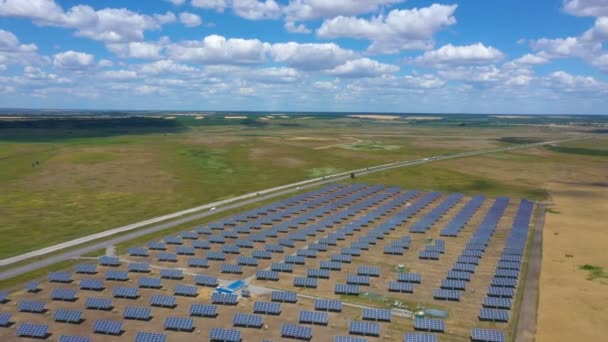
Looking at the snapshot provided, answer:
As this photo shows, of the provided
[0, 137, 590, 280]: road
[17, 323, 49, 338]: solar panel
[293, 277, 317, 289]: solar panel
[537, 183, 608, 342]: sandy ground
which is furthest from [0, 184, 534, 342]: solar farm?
[0, 137, 590, 280]: road

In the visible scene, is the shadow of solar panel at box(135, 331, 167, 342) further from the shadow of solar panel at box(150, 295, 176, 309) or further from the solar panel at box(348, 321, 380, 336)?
the solar panel at box(348, 321, 380, 336)

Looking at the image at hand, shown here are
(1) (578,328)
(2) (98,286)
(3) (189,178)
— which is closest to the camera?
(1) (578,328)

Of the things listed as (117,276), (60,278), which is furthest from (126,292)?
(60,278)

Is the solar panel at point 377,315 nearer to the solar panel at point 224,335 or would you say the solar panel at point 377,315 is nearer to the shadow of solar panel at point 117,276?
the solar panel at point 224,335

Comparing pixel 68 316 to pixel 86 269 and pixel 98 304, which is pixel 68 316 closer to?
pixel 98 304

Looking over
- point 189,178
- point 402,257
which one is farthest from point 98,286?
point 189,178

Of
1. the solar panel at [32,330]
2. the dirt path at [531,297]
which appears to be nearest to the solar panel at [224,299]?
the solar panel at [32,330]

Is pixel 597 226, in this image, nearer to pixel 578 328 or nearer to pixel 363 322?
pixel 578 328
